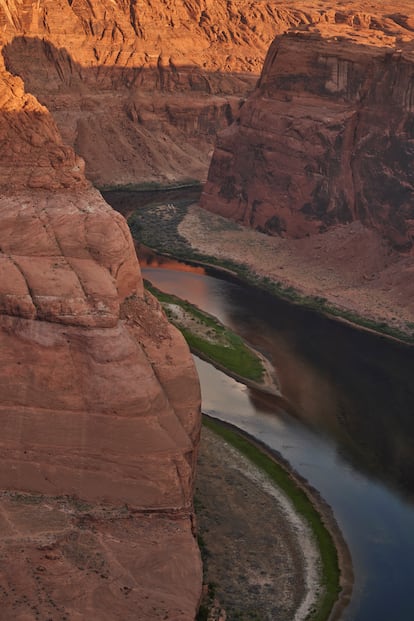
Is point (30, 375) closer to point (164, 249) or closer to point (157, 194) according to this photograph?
point (164, 249)

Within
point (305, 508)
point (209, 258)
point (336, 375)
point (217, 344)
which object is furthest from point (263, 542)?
point (209, 258)

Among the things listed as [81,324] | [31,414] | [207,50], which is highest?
[81,324]

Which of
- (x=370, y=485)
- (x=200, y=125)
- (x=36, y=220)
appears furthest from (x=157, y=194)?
(x=36, y=220)

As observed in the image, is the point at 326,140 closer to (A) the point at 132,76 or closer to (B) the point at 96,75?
(B) the point at 96,75

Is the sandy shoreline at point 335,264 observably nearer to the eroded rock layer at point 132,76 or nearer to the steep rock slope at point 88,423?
the eroded rock layer at point 132,76

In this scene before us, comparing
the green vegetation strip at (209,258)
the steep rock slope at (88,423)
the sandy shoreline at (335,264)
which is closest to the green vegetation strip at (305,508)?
the steep rock slope at (88,423)

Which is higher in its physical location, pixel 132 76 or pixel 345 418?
pixel 345 418

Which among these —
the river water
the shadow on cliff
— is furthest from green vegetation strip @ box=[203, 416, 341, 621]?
the shadow on cliff
